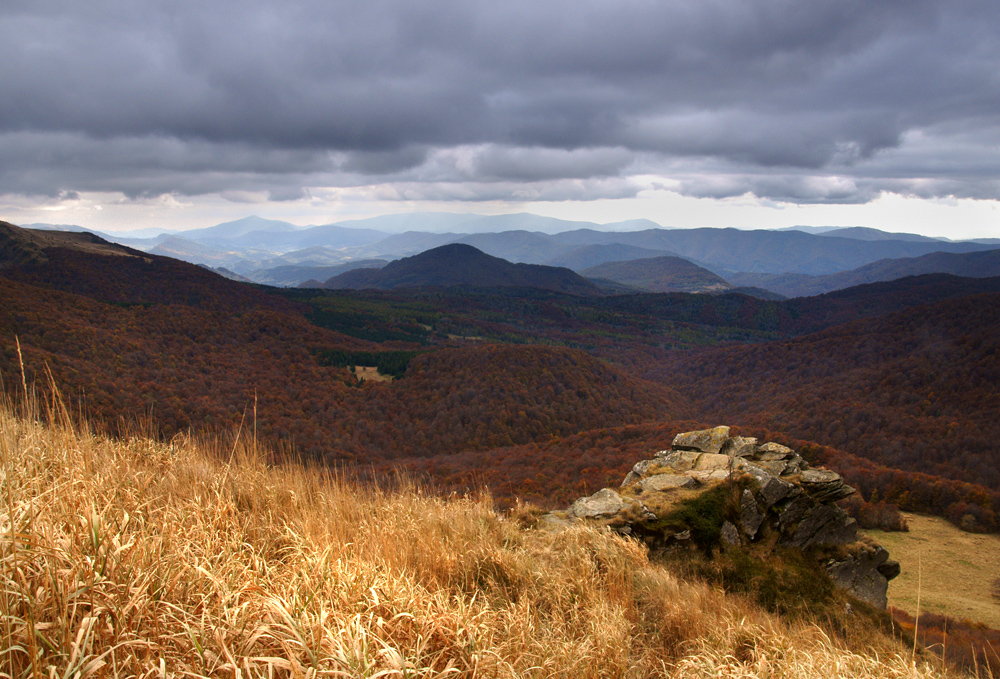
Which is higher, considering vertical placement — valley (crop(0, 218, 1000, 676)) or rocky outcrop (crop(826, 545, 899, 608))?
rocky outcrop (crop(826, 545, 899, 608))

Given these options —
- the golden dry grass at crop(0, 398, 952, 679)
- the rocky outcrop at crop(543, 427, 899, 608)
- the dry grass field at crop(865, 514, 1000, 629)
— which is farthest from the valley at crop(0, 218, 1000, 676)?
the golden dry grass at crop(0, 398, 952, 679)

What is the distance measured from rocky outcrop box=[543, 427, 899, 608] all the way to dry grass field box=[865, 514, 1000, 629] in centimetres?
172

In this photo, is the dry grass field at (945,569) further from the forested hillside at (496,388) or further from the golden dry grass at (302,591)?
the golden dry grass at (302,591)

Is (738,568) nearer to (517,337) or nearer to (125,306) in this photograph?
(125,306)

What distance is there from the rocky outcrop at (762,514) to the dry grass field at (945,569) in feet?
5.64

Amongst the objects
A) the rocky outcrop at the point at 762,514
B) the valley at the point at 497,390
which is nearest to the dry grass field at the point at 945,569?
the valley at the point at 497,390

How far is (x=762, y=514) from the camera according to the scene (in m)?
10.2

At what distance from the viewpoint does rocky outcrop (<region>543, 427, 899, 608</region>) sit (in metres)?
9.40

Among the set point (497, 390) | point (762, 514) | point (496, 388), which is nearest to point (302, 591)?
point (762, 514)

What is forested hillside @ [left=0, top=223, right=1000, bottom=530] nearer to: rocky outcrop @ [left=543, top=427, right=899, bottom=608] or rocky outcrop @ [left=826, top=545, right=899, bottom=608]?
rocky outcrop @ [left=543, top=427, right=899, bottom=608]

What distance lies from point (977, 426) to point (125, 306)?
107 m

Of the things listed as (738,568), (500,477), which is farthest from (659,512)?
(500,477)

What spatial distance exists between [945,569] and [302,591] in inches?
916

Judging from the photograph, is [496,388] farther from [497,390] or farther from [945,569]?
[945,569]
